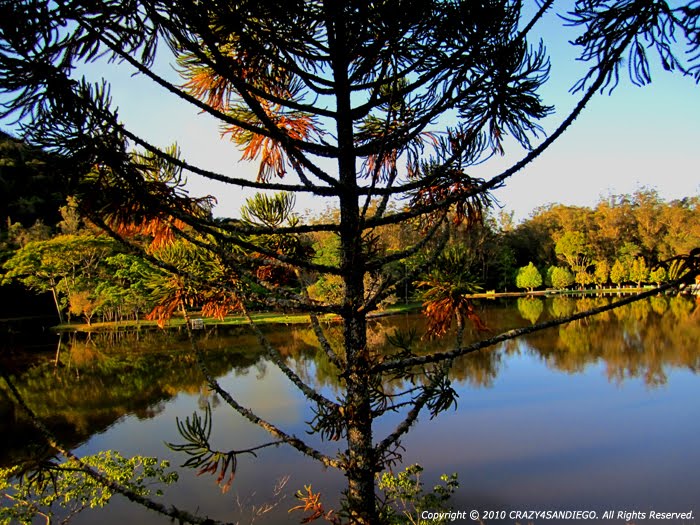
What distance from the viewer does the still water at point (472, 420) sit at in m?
7.48

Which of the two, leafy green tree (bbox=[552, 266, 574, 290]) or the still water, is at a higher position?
leafy green tree (bbox=[552, 266, 574, 290])

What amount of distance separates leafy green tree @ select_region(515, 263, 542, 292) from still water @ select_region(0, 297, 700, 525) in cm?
2074

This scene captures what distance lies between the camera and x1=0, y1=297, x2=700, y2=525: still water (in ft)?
24.5

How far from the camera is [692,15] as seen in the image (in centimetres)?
114

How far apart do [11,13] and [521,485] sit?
8828 millimetres

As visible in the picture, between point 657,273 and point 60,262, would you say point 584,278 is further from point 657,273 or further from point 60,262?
point 657,273

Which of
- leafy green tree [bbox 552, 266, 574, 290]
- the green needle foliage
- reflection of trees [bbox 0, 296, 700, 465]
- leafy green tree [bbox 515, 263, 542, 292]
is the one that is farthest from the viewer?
leafy green tree [bbox 552, 266, 574, 290]

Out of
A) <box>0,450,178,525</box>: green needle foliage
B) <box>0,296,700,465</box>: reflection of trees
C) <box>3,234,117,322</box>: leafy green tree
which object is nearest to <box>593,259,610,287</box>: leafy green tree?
<box>0,296,700,465</box>: reflection of trees

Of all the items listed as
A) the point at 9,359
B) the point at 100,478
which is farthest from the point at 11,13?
the point at 100,478

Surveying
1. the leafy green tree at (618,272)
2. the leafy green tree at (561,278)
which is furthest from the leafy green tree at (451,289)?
the leafy green tree at (561,278)

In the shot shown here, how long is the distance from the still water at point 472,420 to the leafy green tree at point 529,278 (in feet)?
68.0

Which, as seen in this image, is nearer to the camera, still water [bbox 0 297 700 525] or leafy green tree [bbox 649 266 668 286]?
leafy green tree [bbox 649 266 668 286]

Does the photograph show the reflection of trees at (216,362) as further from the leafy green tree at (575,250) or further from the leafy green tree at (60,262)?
the leafy green tree at (575,250)

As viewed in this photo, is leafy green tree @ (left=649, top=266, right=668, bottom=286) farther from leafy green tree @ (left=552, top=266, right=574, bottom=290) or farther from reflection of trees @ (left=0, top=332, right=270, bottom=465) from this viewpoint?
leafy green tree @ (left=552, top=266, right=574, bottom=290)
